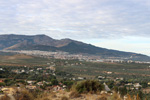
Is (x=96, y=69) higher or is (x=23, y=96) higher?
(x=23, y=96)

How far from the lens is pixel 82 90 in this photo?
9.73 meters

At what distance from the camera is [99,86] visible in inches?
417

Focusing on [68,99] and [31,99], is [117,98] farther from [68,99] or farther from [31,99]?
A: [31,99]

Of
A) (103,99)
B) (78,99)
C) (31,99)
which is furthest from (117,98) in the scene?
(31,99)

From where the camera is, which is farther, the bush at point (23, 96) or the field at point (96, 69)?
the field at point (96, 69)

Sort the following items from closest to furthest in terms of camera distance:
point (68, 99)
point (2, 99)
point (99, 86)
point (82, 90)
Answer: point (2, 99) < point (68, 99) < point (82, 90) < point (99, 86)

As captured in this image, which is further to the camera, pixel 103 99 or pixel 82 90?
pixel 82 90

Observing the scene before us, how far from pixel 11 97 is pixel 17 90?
0.44 m

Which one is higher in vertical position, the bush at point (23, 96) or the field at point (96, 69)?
the bush at point (23, 96)

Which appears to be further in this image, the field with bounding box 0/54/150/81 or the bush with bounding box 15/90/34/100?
the field with bounding box 0/54/150/81

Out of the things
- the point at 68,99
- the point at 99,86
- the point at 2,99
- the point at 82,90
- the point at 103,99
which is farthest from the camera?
the point at 99,86

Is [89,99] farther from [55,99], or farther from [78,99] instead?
[55,99]

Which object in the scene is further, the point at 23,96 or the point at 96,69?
the point at 96,69

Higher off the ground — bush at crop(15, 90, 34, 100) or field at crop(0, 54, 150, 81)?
bush at crop(15, 90, 34, 100)
